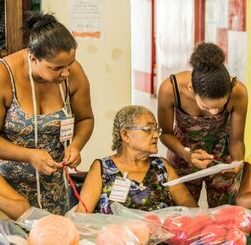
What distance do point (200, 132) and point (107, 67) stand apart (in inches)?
42.2

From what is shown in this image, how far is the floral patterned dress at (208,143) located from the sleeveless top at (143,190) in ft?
0.66

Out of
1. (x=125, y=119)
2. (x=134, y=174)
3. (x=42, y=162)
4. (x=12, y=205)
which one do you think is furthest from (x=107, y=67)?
(x=12, y=205)

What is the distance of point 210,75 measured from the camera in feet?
6.98

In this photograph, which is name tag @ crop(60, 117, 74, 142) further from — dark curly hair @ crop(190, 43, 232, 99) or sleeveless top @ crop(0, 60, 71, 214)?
dark curly hair @ crop(190, 43, 232, 99)

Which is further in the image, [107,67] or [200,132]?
[107,67]

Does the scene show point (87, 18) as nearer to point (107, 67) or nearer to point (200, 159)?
point (107, 67)

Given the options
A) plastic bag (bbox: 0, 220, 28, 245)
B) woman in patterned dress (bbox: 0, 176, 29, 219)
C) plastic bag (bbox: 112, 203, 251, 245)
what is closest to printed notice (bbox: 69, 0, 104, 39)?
woman in patterned dress (bbox: 0, 176, 29, 219)

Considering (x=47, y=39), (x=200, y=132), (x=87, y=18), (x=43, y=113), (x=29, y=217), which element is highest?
(x=87, y=18)

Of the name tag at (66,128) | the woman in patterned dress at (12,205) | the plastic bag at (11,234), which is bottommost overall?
the woman in patterned dress at (12,205)

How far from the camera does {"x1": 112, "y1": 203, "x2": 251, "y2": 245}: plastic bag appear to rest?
1.53 meters

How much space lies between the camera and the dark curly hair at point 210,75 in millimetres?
2127

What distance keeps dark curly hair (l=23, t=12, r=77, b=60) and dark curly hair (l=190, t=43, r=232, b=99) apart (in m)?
0.51

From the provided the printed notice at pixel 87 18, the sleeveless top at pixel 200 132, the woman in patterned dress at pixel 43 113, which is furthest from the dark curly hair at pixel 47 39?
the printed notice at pixel 87 18

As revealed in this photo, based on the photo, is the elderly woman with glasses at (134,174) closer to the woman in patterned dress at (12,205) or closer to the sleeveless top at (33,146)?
the sleeveless top at (33,146)
